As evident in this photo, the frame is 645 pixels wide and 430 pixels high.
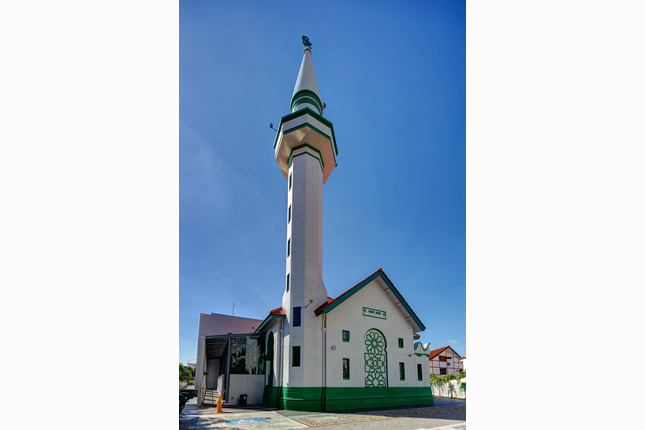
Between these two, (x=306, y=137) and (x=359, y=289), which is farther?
(x=306, y=137)

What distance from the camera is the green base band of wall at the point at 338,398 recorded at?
44.2 ft

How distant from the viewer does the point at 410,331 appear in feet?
58.6

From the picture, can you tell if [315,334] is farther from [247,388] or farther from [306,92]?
[306,92]

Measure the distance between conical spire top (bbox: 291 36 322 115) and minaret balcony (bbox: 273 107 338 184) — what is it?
5.18ft

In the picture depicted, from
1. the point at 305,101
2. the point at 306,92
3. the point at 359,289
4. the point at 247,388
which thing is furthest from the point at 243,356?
the point at 306,92

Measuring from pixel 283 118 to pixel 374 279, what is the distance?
9.88m

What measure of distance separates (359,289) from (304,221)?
4259 mm

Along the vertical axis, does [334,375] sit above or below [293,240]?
below

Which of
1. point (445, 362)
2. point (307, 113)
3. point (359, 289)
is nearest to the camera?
point (359, 289)

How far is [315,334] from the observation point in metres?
14.4

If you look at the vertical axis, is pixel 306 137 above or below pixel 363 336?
above
